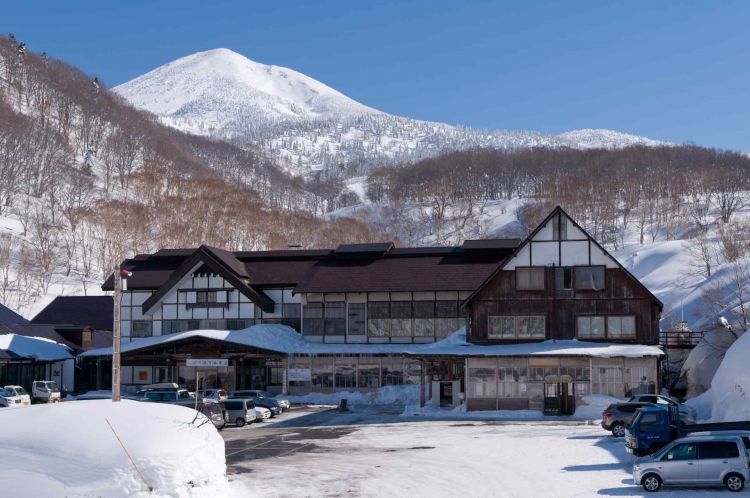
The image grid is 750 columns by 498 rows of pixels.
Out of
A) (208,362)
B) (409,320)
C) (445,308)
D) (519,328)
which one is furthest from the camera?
(409,320)

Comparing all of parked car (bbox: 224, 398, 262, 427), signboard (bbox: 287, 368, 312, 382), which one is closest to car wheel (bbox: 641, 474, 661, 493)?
parked car (bbox: 224, 398, 262, 427)

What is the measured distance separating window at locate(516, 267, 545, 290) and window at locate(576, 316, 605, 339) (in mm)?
2804

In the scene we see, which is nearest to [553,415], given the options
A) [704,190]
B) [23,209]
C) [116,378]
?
[116,378]

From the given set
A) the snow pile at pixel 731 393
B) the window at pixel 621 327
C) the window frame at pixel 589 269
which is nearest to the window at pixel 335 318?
the window frame at pixel 589 269

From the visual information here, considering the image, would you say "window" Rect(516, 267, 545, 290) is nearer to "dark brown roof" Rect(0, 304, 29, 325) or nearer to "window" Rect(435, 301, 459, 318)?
"window" Rect(435, 301, 459, 318)

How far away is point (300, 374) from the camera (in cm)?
5494

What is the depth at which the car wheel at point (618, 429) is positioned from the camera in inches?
1254

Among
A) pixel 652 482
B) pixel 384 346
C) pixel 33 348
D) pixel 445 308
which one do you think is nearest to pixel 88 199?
pixel 33 348

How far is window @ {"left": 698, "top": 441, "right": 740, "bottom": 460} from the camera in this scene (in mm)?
20406

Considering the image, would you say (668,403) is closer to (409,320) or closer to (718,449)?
(718,449)

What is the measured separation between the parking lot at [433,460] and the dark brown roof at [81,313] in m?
36.6

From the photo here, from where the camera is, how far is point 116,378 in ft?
84.2

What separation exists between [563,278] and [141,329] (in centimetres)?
3082

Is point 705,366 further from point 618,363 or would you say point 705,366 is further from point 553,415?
point 553,415
